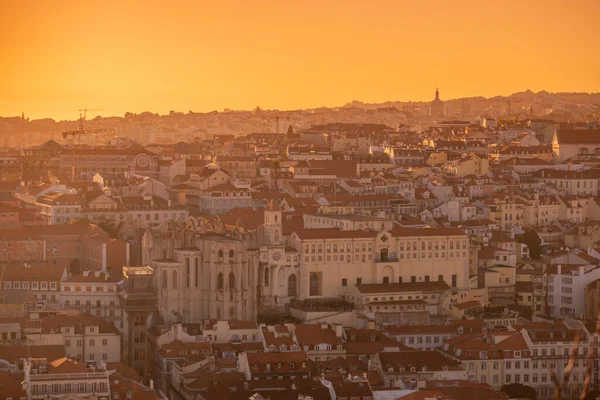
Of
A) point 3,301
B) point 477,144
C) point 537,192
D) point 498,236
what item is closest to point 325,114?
point 477,144

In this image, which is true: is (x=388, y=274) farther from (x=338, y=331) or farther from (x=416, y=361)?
(x=416, y=361)

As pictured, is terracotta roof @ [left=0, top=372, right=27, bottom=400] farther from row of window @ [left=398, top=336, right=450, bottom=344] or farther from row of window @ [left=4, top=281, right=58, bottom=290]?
row of window @ [left=398, top=336, right=450, bottom=344]

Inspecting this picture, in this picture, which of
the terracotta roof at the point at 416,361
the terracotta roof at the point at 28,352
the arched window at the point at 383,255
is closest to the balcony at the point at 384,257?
the arched window at the point at 383,255

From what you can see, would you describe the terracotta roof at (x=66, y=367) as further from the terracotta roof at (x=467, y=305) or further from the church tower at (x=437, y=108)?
the church tower at (x=437, y=108)

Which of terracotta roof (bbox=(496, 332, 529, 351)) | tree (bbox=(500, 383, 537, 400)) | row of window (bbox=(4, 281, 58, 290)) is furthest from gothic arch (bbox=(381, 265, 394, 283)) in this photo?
tree (bbox=(500, 383, 537, 400))

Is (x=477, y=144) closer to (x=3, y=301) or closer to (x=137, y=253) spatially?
(x=137, y=253)
